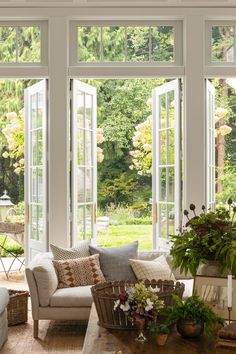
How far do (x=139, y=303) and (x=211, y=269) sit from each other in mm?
503

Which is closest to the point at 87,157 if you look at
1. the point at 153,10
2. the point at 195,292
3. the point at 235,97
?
the point at 153,10

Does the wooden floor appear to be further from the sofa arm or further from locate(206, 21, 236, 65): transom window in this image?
locate(206, 21, 236, 65): transom window

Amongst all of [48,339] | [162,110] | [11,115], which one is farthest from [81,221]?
[11,115]

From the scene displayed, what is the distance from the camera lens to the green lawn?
13.2 meters

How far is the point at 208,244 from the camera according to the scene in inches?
138

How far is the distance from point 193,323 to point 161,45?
15.2ft

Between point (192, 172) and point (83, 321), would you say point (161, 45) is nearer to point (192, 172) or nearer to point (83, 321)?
point (192, 172)

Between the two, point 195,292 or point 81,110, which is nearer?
point 195,292

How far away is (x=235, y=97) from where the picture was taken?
44.2 feet

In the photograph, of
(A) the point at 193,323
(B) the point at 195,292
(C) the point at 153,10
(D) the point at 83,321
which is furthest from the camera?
(C) the point at 153,10

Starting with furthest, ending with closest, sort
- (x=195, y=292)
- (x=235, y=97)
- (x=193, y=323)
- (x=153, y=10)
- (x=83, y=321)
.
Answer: (x=235, y=97) → (x=153, y=10) → (x=83, y=321) → (x=195, y=292) → (x=193, y=323)

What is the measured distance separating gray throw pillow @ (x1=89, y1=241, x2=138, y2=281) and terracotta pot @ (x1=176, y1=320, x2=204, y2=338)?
8.79 feet

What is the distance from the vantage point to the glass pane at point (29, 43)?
7289 mm

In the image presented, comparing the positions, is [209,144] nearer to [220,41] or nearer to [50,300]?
[220,41]
